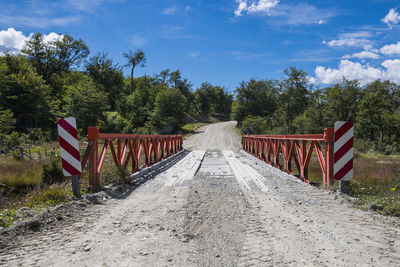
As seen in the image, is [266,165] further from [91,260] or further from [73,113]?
[73,113]

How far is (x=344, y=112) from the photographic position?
39.6 m

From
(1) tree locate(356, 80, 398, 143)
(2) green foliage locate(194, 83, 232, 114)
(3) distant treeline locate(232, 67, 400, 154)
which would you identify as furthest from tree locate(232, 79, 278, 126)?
(2) green foliage locate(194, 83, 232, 114)

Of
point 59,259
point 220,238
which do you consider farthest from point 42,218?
point 220,238

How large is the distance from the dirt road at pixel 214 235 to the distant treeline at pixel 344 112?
2673cm

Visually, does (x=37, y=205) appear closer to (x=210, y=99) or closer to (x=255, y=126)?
(x=255, y=126)

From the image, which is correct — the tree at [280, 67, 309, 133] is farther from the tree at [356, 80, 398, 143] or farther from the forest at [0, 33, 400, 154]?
the tree at [356, 80, 398, 143]

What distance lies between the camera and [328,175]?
5.44 m

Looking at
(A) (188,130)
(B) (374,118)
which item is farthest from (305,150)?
(A) (188,130)

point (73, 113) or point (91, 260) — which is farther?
point (73, 113)

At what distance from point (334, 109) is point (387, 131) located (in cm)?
737

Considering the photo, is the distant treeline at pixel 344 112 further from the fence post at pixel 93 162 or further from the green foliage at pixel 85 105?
the fence post at pixel 93 162

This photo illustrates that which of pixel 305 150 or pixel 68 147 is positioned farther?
pixel 305 150

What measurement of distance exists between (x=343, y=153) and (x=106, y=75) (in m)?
58.9

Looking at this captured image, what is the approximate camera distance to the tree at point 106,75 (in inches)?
2239
